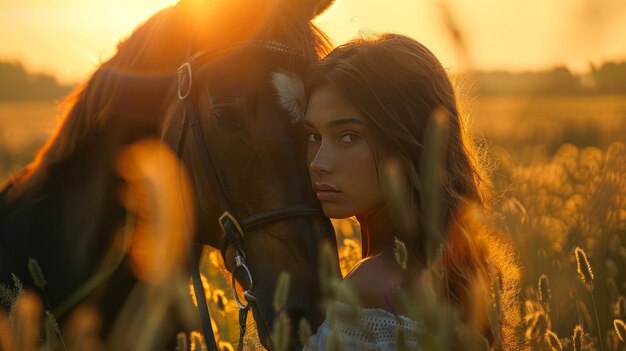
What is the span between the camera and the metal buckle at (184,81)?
11.6ft

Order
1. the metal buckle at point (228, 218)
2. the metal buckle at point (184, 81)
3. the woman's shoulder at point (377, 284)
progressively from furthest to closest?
1. the metal buckle at point (184, 81)
2. the metal buckle at point (228, 218)
3. the woman's shoulder at point (377, 284)

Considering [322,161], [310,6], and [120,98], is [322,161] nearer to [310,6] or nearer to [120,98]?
[310,6]

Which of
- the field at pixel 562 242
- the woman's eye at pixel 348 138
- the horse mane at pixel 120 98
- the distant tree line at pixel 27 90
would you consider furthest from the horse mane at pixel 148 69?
the distant tree line at pixel 27 90

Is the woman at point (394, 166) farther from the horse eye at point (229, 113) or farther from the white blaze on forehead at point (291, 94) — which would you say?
the horse eye at point (229, 113)

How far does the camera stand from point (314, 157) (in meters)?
3.17

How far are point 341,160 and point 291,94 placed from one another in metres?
0.41

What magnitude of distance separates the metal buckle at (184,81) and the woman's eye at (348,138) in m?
0.81

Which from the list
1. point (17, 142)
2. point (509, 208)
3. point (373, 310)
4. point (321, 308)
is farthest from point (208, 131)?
point (17, 142)

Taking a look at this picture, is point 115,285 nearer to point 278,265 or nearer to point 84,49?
point 278,265

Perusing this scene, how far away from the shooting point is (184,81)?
3.56 m

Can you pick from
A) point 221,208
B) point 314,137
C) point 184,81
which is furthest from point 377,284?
point 184,81

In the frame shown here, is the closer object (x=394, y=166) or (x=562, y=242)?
(x=394, y=166)

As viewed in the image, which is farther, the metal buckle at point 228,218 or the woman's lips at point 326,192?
the metal buckle at point 228,218

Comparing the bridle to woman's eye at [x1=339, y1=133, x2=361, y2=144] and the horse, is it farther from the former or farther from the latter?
woman's eye at [x1=339, y1=133, x2=361, y2=144]
